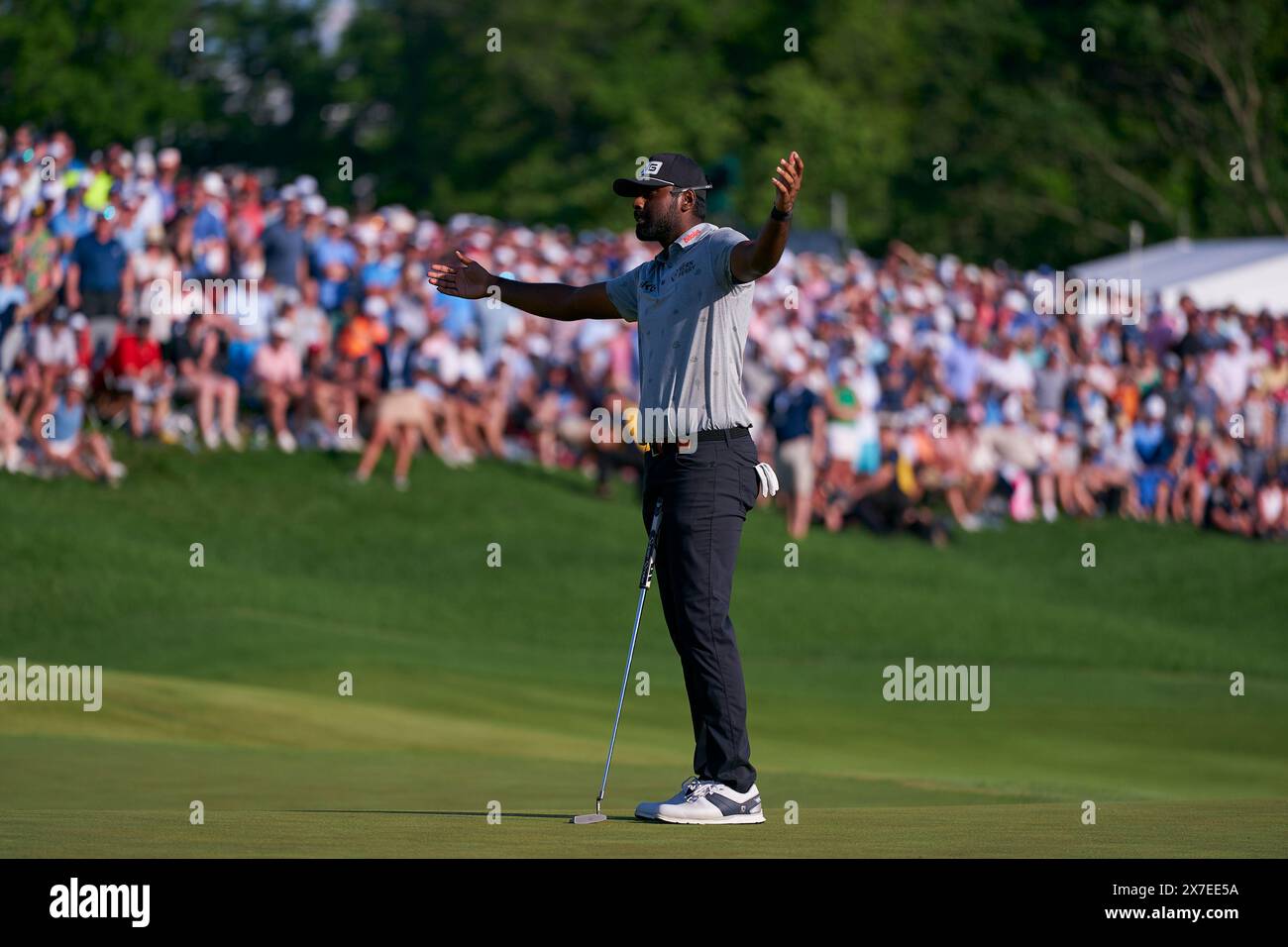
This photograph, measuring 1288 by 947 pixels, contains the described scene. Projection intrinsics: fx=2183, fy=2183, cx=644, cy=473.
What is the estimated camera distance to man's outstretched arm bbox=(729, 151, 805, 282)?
7.66 meters

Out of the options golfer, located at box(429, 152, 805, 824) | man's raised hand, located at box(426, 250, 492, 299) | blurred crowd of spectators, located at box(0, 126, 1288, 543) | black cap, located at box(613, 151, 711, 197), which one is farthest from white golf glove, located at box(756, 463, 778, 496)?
blurred crowd of spectators, located at box(0, 126, 1288, 543)

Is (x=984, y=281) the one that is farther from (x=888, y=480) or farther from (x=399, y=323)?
(x=399, y=323)

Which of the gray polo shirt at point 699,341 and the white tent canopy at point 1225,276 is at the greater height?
the white tent canopy at point 1225,276

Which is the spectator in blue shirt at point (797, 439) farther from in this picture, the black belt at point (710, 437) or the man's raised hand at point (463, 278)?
the black belt at point (710, 437)

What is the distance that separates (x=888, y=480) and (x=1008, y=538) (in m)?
1.95

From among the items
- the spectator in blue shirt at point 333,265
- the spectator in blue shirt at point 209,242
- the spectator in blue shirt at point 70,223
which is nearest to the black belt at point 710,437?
the spectator in blue shirt at point 70,223

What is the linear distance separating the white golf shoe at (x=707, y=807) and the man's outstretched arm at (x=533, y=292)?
6.47ft

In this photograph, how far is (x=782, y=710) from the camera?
17.9 meters

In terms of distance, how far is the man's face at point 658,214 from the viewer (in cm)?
841

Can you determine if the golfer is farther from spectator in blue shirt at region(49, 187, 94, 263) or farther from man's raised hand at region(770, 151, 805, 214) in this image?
spectator in blue shirt at region(49, 187, 94, 263)

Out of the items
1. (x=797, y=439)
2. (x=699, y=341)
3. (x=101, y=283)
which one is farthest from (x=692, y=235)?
(x=797, y=439)

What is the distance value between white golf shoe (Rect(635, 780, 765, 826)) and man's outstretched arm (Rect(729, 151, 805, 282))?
195 cm

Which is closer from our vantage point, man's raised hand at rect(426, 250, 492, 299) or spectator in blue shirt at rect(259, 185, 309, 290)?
man's raised hand at rect(426, 250, 492, 299)
